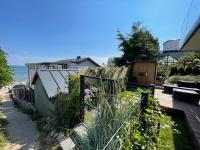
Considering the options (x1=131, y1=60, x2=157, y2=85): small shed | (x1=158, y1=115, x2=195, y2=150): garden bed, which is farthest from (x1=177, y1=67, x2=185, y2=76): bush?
(x1=158, y1=115, x2=195, y2=150): garden bed

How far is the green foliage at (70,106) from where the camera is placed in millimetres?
5019

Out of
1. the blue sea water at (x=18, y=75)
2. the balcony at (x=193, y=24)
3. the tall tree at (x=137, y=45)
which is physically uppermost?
the tall tree at (x=137, y=45)

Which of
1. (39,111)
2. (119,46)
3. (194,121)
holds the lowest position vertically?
(39,111)

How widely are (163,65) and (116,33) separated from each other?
6.59 meters

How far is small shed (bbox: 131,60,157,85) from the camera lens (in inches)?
424

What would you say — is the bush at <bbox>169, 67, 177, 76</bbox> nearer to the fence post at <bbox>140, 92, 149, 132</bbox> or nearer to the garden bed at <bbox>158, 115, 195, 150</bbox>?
the garden bed at <bbox>158, 115, 195, 150</bbox>

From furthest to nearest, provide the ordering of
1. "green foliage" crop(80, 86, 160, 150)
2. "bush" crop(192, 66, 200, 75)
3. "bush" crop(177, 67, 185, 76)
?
"bush" crop(177, 67, 185, 76) → "bush" crop(192, 66, 200, 75) → "green foliage" crop(80, 86, 160, 150)

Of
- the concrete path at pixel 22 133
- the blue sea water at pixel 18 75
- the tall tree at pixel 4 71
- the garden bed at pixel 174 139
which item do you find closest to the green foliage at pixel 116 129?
the garden bed at pixel 174 139

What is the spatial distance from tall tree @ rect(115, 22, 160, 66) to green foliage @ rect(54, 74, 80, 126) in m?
11.3

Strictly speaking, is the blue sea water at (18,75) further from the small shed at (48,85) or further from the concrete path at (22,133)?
the concrete path at (22,133)

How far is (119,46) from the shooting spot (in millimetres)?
16859

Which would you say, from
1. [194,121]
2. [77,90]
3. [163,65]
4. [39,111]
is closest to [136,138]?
[194,121]

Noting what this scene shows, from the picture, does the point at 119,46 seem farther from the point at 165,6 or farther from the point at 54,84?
the point at 54,84

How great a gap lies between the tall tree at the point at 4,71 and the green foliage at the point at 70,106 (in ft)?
7.90
